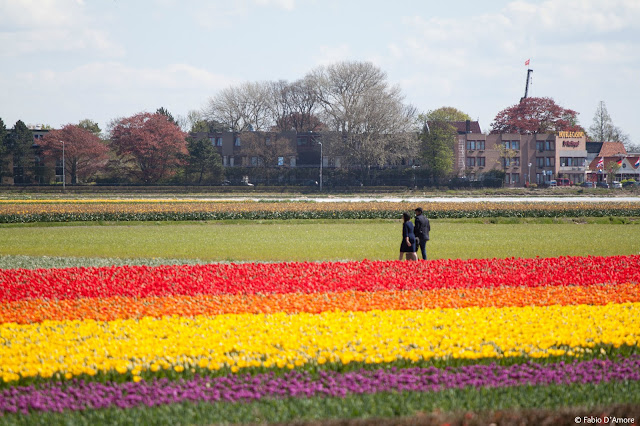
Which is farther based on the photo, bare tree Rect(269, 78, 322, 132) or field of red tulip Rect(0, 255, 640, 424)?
bare tree Rect(269, 78, 322, 132)

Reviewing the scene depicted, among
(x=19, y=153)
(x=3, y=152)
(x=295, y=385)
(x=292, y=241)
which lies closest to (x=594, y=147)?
(x=19, y=153)

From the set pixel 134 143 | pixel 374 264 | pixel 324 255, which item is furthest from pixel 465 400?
pixel 134 143

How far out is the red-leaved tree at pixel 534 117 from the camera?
113875 millimetres

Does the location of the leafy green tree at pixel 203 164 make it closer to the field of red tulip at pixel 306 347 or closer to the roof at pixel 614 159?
the roof at pixel 614 159

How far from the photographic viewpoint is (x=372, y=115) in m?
78.9

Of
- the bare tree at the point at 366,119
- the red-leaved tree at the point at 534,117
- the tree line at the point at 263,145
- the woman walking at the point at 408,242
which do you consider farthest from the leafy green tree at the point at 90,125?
the woman walking at the point at 408,242

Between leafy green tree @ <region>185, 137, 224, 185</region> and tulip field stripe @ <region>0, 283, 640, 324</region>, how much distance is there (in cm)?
7185

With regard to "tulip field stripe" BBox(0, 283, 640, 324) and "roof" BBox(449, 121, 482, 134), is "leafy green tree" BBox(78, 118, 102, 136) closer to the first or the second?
"roof" BBox(449, 121, 482, 134)

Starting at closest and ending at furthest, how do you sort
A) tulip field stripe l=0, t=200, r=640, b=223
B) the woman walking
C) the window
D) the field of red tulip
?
the field of red tulip, the woman walking, tulip field stripe l=0, t=200, r=640, b=223, the window

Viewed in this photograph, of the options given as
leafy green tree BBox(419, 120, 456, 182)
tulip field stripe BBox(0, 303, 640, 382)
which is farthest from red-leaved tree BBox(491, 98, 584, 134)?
tulip field stripe BBox(0, 303, 640, 382)

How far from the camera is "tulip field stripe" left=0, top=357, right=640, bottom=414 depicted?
21.7 feet

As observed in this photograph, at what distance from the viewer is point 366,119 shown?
79312 mm

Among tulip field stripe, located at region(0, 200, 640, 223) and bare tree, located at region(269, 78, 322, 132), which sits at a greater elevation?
bare tree, located at region(269, 78, 322, 132)

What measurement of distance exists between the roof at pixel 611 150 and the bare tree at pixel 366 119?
5027cm
